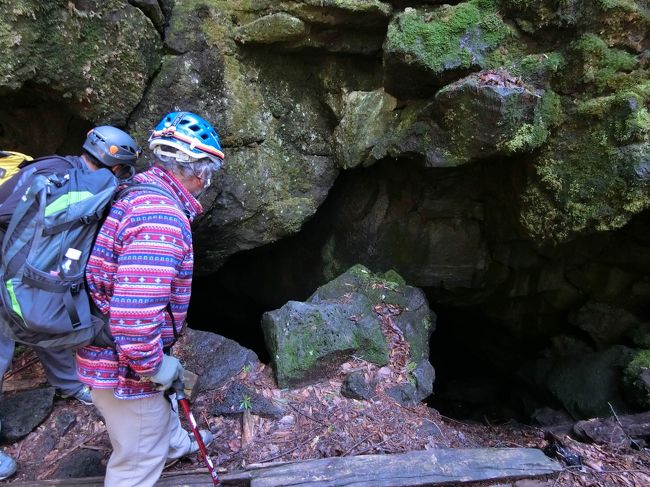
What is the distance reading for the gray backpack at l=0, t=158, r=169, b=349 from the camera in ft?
6.49

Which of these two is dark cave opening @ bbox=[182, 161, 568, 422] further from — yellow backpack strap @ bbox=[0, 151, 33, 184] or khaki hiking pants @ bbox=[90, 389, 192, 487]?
khaki hiking pants @ bbox=[90, 389, 192, 487]

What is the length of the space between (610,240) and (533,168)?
2031 millimetres

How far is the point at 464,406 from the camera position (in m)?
8.94

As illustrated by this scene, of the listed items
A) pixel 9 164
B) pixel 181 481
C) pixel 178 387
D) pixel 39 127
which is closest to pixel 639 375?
pixel 181 481

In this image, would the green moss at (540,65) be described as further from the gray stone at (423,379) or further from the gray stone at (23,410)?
the gray stone at (23,410)

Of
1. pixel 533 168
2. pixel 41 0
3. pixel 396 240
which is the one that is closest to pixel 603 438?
pixel 533 168

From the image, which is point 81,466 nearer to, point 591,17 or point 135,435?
point 135,435

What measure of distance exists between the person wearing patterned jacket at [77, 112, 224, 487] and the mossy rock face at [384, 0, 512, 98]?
9.41 feet

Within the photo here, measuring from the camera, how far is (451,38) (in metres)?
4.48

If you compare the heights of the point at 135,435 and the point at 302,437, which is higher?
the point at 135,435

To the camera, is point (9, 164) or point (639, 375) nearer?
point (9, 164)

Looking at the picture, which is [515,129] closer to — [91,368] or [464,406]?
[91,368]

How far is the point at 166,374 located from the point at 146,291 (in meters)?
0.51

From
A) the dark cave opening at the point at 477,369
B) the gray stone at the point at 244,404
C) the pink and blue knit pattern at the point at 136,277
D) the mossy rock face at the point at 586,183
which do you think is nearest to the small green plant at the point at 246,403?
the gray stone at the point at 244,404
